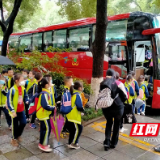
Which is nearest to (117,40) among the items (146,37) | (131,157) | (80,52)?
(146,37)

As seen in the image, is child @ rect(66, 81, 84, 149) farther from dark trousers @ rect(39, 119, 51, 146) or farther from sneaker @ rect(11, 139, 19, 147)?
sneaker @ rect(11, 139, 19, 147)

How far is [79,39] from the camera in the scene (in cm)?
840

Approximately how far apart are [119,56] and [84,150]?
14.6ft

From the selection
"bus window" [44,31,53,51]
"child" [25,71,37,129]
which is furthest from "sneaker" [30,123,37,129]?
"bus window" [44,31,53,51]

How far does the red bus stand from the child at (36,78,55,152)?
157 inches

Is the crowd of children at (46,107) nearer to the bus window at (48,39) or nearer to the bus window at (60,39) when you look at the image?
the bus window at (60,39)

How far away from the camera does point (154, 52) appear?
6262mm

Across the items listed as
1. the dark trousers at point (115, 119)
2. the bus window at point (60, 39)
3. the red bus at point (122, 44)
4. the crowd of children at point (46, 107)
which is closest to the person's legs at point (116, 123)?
the dark trousers at point (115, 119)

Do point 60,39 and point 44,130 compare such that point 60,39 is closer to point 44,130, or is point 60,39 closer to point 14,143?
point 14,143

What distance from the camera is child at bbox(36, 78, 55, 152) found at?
11.7 feet

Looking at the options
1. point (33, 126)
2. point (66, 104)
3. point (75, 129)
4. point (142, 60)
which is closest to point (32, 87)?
point (33, 126)

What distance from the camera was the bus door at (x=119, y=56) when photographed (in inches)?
284

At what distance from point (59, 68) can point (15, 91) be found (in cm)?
373

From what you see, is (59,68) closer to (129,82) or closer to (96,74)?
(96,74)
